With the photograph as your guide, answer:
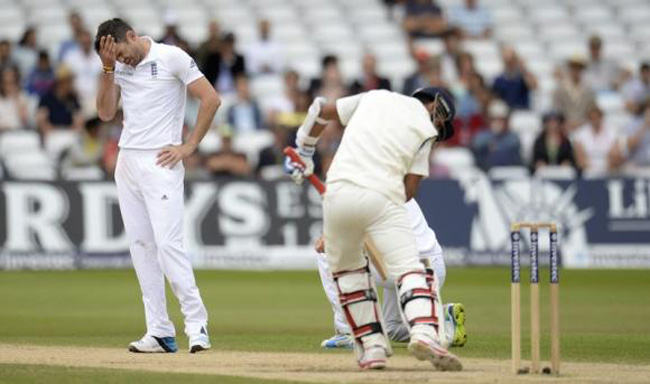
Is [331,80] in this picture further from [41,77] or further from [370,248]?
[370,248]

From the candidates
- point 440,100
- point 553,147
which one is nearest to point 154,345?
point 440,100

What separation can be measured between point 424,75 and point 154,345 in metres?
11.6

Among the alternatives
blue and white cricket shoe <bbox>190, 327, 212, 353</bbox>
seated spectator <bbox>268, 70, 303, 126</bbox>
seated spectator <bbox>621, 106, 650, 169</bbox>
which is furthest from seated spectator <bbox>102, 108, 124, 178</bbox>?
blue and white cricket shoe <bbox>190, 327, 212, 353</bbox>

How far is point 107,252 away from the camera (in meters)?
18.7

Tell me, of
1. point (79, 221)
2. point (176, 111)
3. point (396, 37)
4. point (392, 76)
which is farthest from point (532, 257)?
point (396, 37)

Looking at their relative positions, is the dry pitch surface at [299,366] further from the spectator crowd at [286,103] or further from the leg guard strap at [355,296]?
the spectator crowd at [286,103]

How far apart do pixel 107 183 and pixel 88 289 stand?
2.81 metres

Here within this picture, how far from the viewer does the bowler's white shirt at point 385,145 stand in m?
8.23

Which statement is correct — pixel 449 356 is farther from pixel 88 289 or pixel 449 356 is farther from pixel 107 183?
pixel 107 183

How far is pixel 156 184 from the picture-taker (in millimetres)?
9625

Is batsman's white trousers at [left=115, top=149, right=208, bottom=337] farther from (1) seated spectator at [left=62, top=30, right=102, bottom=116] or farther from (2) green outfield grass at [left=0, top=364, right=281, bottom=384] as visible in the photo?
(1) seated spectator at [left=62, top=30, right=102, bottom=116]

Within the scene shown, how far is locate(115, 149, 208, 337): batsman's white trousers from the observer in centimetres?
962

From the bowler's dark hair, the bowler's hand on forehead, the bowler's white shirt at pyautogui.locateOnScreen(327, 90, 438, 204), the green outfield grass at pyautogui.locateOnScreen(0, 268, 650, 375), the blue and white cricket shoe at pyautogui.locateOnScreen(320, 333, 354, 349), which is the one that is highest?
the bowler's dark hair

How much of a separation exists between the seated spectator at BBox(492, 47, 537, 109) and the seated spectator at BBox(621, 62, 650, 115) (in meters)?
1.59
